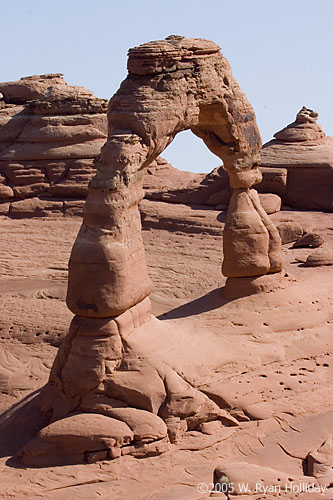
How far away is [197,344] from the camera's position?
34.5 feet

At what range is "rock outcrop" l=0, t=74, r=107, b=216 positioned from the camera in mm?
19328

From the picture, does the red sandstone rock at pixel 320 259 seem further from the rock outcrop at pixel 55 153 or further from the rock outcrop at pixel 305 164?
the rock outcrop at pixel 55 153

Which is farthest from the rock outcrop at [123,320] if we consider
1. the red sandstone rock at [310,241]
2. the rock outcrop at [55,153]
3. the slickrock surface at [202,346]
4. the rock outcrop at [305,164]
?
the rock outcrop at [55,153]

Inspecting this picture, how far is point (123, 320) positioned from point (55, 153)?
10.4 meters

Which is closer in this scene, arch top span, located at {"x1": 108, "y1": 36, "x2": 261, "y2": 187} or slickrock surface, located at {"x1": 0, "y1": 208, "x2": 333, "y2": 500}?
slickrock surface, located at {"x1": 0, "y1": 208, "x2": 333, "y2": 500}

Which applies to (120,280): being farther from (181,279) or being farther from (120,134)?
(181,279)

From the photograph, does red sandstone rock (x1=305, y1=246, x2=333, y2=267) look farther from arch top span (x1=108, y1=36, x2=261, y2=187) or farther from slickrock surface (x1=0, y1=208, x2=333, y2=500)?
arch top span (x1=108, y1=36, x2=261, y2=187)

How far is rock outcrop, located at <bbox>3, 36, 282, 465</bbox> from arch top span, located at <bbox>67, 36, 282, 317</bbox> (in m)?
0.01

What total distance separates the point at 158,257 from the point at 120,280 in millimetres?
6879

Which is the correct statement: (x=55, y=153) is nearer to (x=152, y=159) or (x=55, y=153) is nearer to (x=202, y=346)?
(x=152, y=159)

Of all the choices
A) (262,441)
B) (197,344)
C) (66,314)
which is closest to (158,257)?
(66,314)

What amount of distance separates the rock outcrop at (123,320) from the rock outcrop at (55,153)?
8869 mm

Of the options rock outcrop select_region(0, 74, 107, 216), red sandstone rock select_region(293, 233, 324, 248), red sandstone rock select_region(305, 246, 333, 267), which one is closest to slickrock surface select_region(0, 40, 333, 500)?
red sandstone rock select_region(305, 246, 333, 267)

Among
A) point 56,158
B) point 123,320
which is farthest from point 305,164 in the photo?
point 123,320
